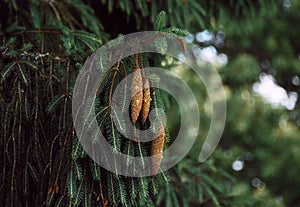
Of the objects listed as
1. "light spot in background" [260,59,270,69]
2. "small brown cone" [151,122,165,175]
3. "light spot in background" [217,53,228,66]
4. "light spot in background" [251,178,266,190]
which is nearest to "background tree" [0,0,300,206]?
"small brown cone" [151,122,165,175]

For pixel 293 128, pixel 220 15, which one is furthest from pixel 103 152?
pixel 293 128

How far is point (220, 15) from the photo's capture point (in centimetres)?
380

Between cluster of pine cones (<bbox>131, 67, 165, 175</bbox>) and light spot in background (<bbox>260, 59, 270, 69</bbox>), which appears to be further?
light spot in background (<bbox>260, 59, 270, 69</bbox>)

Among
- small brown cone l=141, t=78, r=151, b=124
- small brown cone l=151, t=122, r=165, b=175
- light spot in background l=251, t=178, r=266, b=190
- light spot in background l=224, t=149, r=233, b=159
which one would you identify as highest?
light spot in background l=224, t=149, r=233, b=159

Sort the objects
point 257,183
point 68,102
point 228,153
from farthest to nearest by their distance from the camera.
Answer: point 257,183 < point 228,153 < point 68,102

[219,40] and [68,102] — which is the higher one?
[219,40]

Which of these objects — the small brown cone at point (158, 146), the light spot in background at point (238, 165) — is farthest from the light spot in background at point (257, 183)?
the small brown cone at point (158, 146)

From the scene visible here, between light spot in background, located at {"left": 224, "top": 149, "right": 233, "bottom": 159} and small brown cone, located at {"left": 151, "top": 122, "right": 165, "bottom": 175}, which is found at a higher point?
light spot in background, located at {"left": 224, "top": 149, "right": 233, "bottom": 159}

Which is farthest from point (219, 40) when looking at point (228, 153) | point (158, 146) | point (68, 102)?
point (158, 146)

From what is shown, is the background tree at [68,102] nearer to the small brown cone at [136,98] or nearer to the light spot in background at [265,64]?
the small brown cone at [136,98]

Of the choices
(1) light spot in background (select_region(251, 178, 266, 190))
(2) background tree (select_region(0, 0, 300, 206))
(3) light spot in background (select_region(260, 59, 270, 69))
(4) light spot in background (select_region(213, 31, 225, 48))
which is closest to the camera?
(2) background tree (select_region(0, 0, 300, 206))

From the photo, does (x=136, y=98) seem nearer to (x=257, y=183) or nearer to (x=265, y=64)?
(x=257, y=183)

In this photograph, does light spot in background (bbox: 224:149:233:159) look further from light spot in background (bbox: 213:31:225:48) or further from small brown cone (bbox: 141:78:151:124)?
small brown cone (bbox: 141:78:151:124)

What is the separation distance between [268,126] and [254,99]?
0.40 metres
